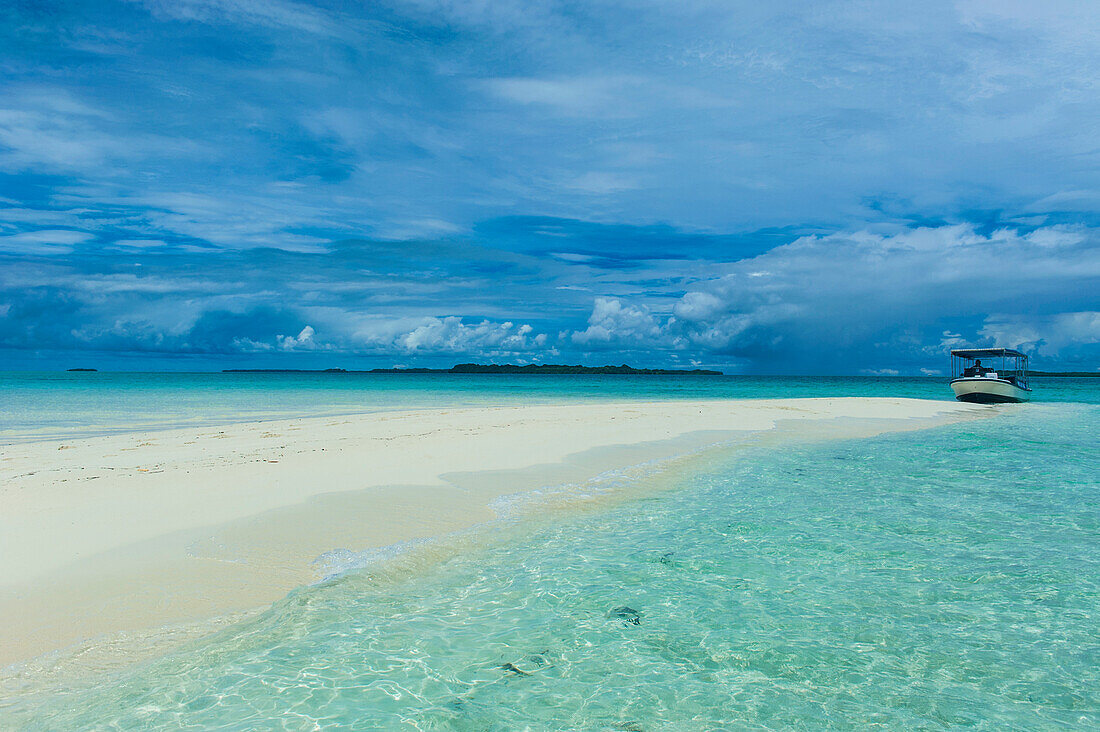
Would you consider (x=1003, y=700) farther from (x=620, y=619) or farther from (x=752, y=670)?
(x=620, y=619)

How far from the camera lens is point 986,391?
4944 cm

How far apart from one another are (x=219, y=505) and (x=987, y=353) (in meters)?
55.0

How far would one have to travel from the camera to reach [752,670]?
19.6 ft

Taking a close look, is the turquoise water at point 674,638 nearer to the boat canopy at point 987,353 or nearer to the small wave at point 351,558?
the small wave at point 351,558

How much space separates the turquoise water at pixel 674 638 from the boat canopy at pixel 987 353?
1718 inches

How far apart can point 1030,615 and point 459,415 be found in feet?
93.3

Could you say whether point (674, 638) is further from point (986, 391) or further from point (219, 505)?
point (986, 391)

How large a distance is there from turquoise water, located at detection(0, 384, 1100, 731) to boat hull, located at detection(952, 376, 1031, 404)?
147 feet

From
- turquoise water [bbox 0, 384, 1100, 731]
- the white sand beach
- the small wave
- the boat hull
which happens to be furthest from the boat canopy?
the small wave

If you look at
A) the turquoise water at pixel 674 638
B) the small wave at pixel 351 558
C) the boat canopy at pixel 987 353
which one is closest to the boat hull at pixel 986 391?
the boat canopy at pixel 987 353

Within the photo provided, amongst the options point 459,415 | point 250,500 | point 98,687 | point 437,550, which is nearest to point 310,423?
point 459,415

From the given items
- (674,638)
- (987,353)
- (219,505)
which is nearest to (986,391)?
(987,353)

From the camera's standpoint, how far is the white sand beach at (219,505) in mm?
7301

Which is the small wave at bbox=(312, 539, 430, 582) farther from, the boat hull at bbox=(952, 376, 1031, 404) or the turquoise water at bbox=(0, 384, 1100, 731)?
the boat hull at bbox=(952, 376, 1031, 404)
